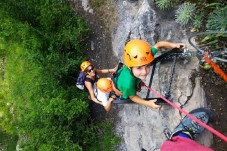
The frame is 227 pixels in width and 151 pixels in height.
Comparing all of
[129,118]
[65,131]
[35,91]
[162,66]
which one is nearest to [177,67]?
[162,66]

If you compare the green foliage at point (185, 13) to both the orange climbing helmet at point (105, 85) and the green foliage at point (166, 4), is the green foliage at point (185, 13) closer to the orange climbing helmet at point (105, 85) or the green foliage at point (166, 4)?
the green foliage at point (166, 4)

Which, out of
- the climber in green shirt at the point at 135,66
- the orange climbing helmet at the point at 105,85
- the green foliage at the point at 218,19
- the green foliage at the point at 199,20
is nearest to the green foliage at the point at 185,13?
the green foliage at the point at 199,20

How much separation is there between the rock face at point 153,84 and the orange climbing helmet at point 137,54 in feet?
4.49

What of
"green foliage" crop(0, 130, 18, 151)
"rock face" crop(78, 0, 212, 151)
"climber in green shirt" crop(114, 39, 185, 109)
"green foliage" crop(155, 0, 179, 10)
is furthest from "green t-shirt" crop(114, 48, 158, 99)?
"green foliage" crop(0, 130, 18, 151)

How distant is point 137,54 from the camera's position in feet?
14.8

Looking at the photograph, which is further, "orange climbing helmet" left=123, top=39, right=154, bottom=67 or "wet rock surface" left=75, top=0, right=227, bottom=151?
"wet rock surface" left=75, top=0, right=227, bottom=151

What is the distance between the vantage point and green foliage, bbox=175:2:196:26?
5.74 m

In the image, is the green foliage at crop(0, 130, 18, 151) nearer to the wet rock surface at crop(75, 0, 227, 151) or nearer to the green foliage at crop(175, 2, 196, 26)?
the wet rock surface at crop(75, 0, 227, 151)

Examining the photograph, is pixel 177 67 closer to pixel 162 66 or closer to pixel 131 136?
pixel 162 66

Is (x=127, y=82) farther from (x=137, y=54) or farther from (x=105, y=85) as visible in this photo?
(x=105, y=85)

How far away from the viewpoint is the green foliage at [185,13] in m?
5.74

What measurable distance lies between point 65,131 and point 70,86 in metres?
1.21

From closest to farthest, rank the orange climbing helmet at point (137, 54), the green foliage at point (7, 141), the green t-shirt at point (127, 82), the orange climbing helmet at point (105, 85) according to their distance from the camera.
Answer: the orange climbing helmet at point (137, 54) < the green t-shirt at point (127, 82) < the orange climbing helmet at point (105, 85) < the green foliage at point (7, 141)

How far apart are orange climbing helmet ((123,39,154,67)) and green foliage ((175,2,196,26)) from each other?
1512mm
